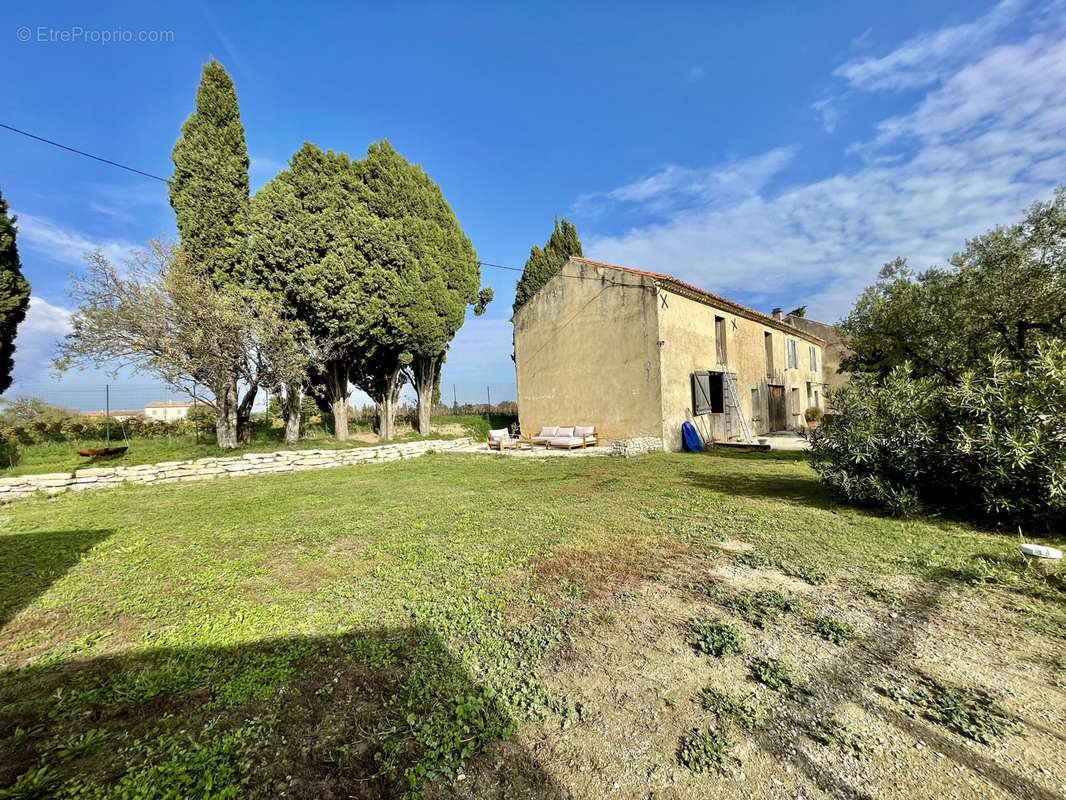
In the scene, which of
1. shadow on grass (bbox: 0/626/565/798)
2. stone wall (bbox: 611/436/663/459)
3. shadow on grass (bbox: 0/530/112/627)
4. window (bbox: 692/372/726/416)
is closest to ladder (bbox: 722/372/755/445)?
window (bbox: 692/372/726/416)

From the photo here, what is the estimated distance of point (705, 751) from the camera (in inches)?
68.4

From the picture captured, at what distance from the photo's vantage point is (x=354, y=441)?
569 inches

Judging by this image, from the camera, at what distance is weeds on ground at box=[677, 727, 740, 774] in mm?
1666

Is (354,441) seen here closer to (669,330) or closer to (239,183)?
(239,183)

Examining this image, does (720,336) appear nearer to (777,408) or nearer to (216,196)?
(777,408)

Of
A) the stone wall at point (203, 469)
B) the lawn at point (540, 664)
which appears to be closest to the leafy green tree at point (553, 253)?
the stone wall at point (203, 469)

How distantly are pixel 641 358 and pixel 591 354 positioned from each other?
2.03 m

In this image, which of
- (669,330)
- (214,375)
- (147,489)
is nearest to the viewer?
(147,489)

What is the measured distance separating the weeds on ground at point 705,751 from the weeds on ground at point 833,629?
1.24 meters

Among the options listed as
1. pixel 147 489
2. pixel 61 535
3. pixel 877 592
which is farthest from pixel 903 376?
pixel 147 489

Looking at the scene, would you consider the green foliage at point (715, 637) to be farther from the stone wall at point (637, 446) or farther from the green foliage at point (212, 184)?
the green foliage at point (212, 184)

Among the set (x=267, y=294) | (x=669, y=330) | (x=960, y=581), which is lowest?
(x=960, y=581)

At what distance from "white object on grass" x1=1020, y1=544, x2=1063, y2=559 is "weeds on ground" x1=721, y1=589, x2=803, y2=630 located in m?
2.49

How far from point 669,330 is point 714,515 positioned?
8.29 m
